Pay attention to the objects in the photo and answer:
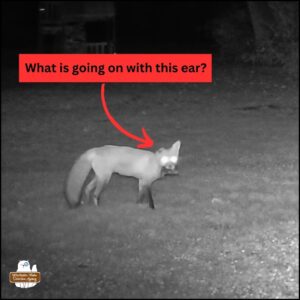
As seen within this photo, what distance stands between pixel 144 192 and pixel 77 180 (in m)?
0.53

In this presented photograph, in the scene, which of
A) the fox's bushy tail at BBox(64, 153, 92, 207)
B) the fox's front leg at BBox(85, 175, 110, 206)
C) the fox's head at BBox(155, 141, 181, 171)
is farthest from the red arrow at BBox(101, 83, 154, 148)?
the fox's head at BBox(155, 141, 181, 171)

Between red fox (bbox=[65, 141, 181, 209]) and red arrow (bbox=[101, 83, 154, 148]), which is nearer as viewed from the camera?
red fox (bbox=[65, 141, 181, 209])

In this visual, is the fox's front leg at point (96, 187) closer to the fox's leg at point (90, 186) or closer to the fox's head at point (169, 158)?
the fox's leg at point (90, 186)

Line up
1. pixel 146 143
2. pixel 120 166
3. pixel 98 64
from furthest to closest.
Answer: pixel 146 143, pixel 98 64, pixel 120 166

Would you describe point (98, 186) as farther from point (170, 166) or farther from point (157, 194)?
point (157, 194)

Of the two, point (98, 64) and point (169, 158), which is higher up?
point (98, 64)

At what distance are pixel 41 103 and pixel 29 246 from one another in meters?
7.53

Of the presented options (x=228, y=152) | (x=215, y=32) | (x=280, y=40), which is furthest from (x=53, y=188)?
(x=215, y=32)

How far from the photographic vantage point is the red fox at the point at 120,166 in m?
4.09

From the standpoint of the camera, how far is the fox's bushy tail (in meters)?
4.50

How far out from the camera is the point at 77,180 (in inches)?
177
